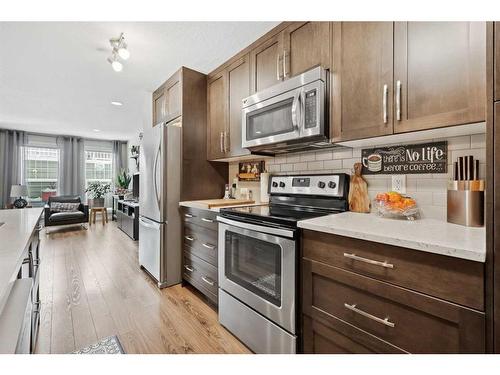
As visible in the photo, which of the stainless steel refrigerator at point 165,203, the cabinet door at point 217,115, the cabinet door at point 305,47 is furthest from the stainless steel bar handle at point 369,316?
the stainless steel refrigerator at point 165,203

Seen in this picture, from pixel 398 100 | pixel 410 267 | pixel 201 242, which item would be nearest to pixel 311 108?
pixel 398 100

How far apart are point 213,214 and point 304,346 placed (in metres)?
1.13

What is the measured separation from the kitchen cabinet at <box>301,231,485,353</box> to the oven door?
9 centimetres

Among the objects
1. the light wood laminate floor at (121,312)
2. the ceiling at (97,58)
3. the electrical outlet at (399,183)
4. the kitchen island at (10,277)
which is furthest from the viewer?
the ceiling at (97,58)

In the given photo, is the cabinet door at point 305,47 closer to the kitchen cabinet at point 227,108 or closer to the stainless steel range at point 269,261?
the kitchen cabinet at point 227,108

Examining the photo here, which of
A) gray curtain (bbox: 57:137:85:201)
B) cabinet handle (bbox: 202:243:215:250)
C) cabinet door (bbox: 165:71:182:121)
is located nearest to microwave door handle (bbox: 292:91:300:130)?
cabinet handle (bbox: 202:243:215:250)

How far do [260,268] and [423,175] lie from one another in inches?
44.6

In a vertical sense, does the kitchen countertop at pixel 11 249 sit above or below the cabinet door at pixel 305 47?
below

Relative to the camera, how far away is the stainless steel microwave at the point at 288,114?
1.48 meters

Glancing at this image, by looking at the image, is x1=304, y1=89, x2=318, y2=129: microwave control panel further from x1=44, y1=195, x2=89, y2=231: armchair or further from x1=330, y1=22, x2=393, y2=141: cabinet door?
x1=44, y1=195, x2=89, y2=231: armchair

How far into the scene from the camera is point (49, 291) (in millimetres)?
2352

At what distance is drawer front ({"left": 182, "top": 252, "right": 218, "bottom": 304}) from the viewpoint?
198 centimetres

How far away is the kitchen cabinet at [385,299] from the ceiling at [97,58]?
176 centimetres
